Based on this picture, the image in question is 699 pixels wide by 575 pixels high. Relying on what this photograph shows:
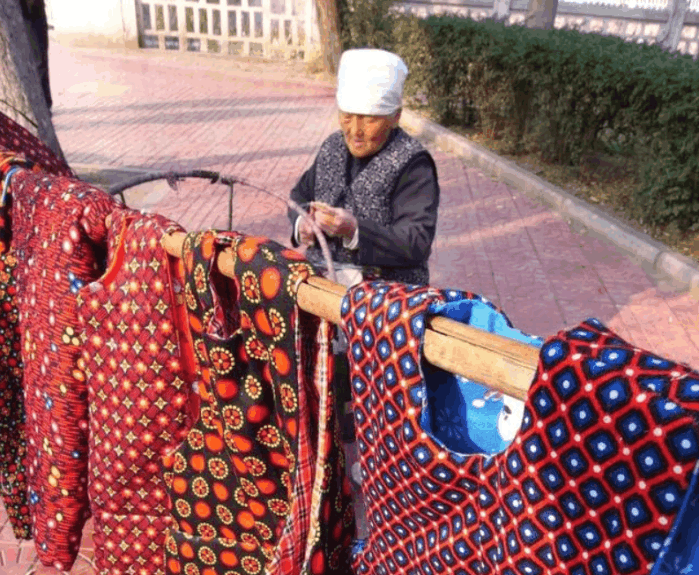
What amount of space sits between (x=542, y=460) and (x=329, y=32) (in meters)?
14.7

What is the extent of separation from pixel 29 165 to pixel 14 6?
299 cm

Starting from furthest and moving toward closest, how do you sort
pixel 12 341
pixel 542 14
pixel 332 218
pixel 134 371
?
1. pixel 542 14
2. pixel 12 341
3. pixel 332 218
4. pixel 134 371

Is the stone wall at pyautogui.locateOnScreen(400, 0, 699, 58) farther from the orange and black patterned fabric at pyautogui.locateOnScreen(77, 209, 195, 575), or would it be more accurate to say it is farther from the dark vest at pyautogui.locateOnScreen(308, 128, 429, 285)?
the orange and black patterned fabric at pyautogui.locateOnScreen(77, 209, 195, 575)

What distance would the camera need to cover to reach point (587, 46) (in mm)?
7492

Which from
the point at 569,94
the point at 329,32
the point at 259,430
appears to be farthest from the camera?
the point at 329,32

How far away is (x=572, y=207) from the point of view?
692 centimetres

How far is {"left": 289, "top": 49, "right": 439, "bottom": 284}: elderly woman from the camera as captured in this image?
2055 millimetres

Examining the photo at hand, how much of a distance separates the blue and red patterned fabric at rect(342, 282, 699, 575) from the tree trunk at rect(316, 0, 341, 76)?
14.2 meters

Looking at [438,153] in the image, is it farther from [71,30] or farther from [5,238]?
[71,30]

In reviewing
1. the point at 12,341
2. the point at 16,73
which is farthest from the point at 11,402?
the point at 16,73

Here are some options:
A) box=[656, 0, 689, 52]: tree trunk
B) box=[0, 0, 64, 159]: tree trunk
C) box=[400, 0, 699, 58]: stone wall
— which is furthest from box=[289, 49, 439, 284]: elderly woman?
box=[656, 0, 689, 52]: tree trunk

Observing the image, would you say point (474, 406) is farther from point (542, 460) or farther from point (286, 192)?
point (286, 192)

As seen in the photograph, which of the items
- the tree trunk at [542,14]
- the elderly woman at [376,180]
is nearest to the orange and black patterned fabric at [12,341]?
the elderly woman at [376,180]

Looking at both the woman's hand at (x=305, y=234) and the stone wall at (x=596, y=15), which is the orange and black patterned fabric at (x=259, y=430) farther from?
the stone wall at (x=596, y=15)
